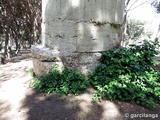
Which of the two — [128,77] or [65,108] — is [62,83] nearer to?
[65,108]

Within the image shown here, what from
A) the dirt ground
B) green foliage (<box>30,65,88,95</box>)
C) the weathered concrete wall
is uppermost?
the weathered concrete wall

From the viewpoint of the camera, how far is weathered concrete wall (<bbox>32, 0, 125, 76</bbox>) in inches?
106

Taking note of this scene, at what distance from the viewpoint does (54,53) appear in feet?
9.14

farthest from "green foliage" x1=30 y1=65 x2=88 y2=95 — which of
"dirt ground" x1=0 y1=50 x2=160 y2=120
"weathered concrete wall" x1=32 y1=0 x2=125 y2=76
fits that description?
"weathered concrete wall" x1=32 y1=0 x2=125 y2=76

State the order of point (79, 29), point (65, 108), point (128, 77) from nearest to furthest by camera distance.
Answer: point (65, 108), point (128, 77), point (79, 29)

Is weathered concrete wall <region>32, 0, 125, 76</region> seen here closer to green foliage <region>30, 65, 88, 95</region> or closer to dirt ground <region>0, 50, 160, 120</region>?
green foliage <region>30, 65, 88, 95</region>

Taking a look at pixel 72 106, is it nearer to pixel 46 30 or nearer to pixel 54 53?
pixel 54 53

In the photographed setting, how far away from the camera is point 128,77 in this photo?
2484mm

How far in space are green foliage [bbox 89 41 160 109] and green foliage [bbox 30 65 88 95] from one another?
0.35 meters

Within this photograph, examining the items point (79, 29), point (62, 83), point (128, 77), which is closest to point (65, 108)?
point (62, 83)

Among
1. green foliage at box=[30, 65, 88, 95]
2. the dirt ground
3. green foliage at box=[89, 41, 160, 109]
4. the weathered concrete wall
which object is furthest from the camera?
the weathered concrete wall

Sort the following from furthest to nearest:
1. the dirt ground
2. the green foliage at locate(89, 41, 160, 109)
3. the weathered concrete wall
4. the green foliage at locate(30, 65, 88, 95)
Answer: the weathered concrete wall, the green foliage at locate(30, 65, 88, 95), the green foliage at locate(89, 41, 160, 109), the dirt ground

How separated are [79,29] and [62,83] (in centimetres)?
138

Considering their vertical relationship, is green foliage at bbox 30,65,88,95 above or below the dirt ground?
above
